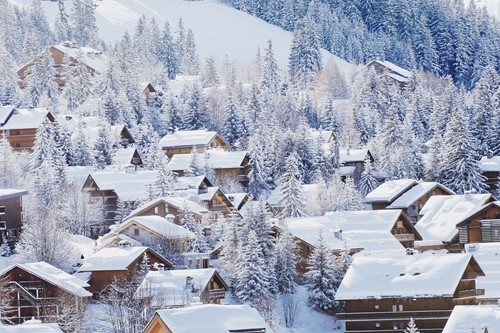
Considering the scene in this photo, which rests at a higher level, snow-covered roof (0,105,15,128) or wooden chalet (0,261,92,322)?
snow-covered roof (0,105,15,128)

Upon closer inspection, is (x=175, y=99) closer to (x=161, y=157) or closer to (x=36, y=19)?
(x=161, y=157)

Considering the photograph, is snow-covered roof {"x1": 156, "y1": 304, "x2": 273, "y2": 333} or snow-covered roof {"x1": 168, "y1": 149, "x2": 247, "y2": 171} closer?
snow-covered roof {"x1": 156, "y1": 304, "x2": 273, "y2": 333}

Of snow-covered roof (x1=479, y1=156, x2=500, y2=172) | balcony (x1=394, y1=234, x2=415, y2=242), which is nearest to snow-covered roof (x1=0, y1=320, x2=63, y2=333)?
balcony (x1=394, y1=234, x2=415, y2=242)

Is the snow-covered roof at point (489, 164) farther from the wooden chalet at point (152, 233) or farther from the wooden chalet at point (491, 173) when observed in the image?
the wooden chalet at point (152, 233)

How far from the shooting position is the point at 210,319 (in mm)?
59531

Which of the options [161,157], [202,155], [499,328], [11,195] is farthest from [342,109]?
[499,328]

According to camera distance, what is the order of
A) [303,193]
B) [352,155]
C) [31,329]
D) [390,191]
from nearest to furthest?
1. [31,329]
2. [303,193]
3. [390,191]
4. [352,155]

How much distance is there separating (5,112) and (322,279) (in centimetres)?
4603

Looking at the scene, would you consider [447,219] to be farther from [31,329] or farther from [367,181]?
[31,329]

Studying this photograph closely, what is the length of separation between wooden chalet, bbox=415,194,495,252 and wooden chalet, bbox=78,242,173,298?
19.2 m

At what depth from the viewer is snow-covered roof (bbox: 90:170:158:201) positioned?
329 feet

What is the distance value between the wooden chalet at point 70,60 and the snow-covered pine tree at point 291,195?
42.2m

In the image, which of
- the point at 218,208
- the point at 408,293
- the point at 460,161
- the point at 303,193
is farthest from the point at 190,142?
the point at 408,293

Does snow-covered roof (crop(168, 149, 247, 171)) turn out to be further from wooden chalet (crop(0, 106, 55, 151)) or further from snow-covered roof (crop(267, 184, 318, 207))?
wooden chalet (crop(0, 106, 55, 151))
